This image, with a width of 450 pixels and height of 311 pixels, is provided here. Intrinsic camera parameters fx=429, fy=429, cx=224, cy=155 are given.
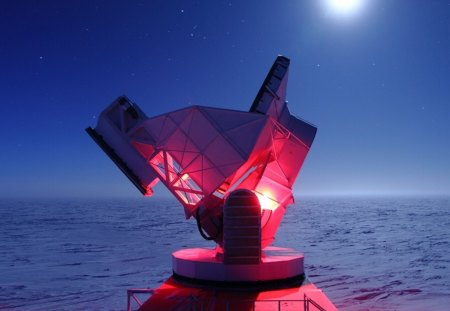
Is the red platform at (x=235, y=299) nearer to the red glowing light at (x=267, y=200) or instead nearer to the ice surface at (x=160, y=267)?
the red glowing light at (x=267, y=200)

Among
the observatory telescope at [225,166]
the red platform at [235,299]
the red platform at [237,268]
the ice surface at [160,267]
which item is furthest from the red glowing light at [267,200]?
the ice surface at [160,267]

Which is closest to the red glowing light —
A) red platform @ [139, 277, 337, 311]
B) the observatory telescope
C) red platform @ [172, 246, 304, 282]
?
the observatory telescope

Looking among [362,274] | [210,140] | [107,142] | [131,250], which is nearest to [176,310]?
[210,140]

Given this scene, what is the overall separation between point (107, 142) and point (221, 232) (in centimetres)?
822

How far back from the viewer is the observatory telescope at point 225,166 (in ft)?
70.3

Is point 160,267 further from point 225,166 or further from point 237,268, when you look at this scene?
point 225,166

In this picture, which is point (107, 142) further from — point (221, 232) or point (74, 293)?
point (74, 293)

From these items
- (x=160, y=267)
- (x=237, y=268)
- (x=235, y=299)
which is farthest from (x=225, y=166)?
(x=160, y=267)

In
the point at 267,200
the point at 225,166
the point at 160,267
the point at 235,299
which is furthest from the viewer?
the point at 160,267

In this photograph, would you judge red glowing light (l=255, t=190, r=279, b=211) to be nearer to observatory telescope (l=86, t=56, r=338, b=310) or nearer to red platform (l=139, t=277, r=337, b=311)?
observatory telescope (l=86, t=56, r=338, b=310)

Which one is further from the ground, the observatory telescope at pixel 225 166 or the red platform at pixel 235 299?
the observatory telescope at pixel 225 166

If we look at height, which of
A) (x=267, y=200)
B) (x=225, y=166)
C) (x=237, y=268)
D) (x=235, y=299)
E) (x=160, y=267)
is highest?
(x=225, y=166)

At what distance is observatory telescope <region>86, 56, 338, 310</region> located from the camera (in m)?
21.4

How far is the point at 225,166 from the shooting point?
21531 millimetres
